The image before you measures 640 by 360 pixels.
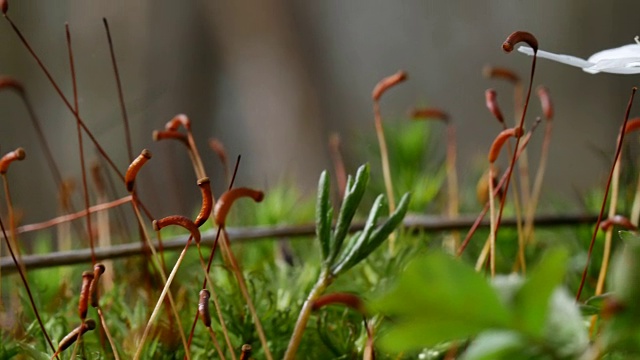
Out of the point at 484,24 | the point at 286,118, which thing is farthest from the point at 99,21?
the point at 484,24

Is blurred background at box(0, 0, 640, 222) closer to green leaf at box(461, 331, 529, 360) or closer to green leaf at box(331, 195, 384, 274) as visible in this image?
green leaf at box(331, 195, 384, 274)

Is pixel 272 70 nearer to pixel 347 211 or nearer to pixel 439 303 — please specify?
pixel 347 211

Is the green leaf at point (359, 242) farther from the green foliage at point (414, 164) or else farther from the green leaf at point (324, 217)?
the green foliage at point (414, 164)

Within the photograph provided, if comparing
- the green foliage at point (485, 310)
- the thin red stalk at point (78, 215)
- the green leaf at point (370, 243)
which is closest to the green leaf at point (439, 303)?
the green foliage at point (485, 310)

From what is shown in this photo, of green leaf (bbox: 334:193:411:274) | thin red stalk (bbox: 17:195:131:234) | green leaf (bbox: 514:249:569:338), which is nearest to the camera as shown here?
green leaf (bbox: 514:249:569:338)

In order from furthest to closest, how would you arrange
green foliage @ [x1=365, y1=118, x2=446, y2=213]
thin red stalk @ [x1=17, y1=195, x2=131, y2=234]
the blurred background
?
the blurred background → green foliage @ [x1=365, y1=118, x2=446, y2=213] → thin red stalk @ [x1=17, y1=195, x2=131, y2=234]

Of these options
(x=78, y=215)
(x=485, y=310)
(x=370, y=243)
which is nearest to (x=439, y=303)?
(x=485, y=310)

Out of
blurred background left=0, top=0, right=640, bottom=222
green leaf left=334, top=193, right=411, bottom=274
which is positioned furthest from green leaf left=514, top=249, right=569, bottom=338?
blurred background left=0, top=0, right=640, bottom=222

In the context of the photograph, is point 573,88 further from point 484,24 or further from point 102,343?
point 102,343
